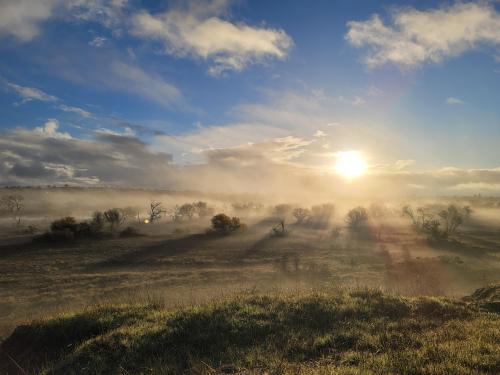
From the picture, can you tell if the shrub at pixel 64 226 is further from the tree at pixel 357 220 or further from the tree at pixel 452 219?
the tree at pixel 452 219

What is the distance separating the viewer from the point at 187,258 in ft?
157

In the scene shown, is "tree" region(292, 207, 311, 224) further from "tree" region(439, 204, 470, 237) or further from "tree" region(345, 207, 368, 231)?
"tree" region(439, 204, 470, 237)

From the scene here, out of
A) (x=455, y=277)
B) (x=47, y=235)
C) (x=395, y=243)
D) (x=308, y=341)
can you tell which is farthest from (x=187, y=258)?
(x=308, y=341)

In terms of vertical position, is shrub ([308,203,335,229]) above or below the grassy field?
above

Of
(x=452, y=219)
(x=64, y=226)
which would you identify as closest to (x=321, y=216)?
(x=452, y=219)

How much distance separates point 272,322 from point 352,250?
1785 inches

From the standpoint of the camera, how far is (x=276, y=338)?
10.8 m

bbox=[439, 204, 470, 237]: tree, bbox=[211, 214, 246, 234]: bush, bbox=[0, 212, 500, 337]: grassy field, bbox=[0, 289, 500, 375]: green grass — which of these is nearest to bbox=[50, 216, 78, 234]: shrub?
bbox=[0, 212, 500, 337]: grassy field

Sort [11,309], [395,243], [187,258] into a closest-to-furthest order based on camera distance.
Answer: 1. [11,309]
2. [187,258]
3. [395,243]

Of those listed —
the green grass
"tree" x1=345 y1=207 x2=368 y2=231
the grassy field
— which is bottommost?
the grassy field

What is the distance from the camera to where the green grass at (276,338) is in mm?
8633

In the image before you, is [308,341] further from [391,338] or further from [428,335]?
[428,335]

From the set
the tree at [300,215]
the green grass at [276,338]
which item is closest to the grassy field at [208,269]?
the green grass at [276,338]

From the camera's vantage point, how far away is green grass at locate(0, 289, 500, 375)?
863 cm
